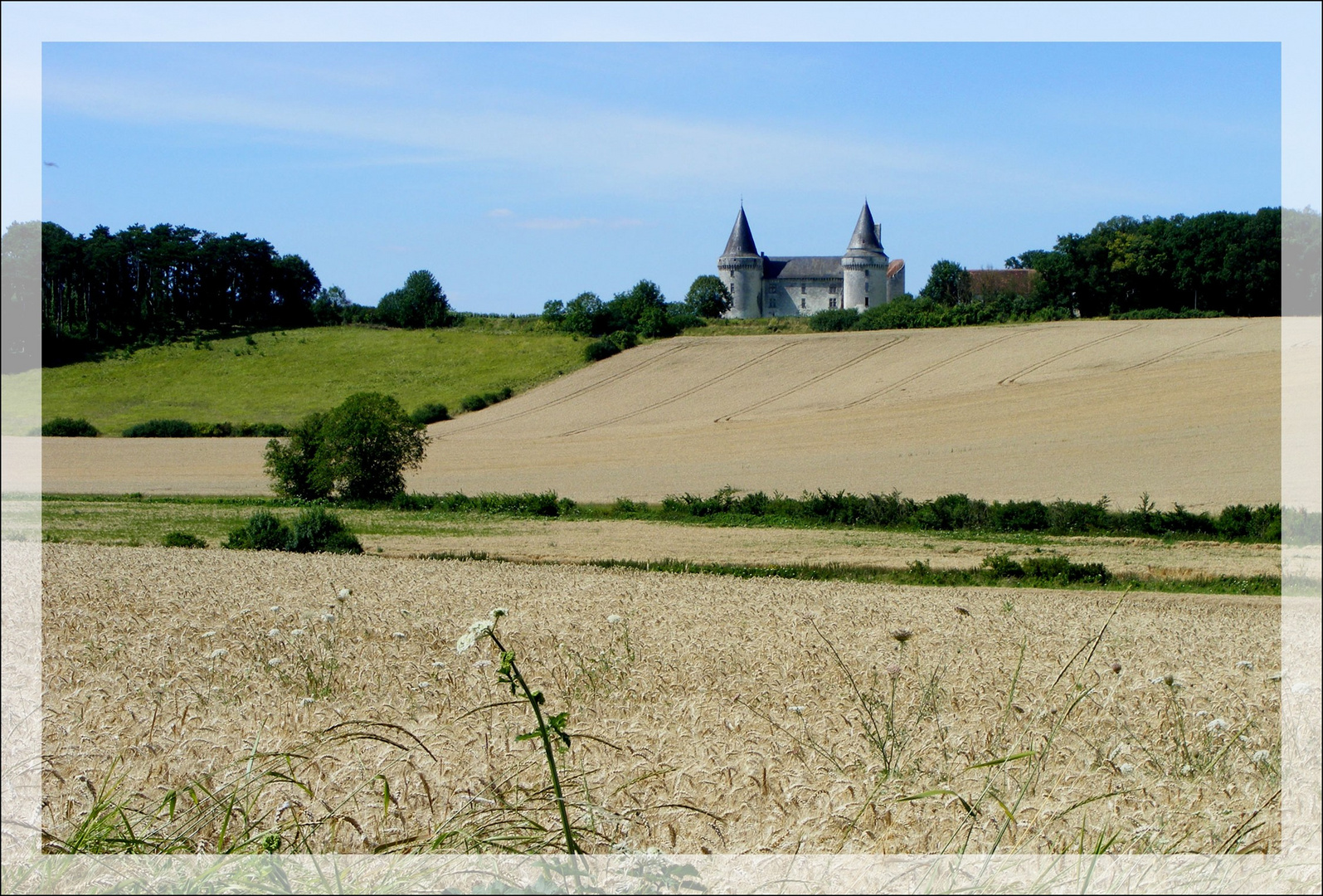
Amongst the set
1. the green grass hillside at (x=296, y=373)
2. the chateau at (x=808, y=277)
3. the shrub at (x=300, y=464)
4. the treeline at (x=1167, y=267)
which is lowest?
the shrub at (x=300, y=464)

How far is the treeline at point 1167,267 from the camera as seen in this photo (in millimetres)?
69938

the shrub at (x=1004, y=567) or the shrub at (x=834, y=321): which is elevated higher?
the shrub at (x=834, y=321)

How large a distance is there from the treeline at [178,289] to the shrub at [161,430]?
18.9 ft

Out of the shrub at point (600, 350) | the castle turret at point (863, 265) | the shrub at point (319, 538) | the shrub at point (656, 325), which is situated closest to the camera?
the shrub at point (319, 538)

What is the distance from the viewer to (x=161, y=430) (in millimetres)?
64875

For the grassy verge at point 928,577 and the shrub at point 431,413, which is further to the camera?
the shrub at point 431,413

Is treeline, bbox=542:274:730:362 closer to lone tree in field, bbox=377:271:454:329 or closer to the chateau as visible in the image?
→ lone tree in field, bbox=377:271:454:329

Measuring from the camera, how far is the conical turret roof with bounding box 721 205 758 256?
138 meters

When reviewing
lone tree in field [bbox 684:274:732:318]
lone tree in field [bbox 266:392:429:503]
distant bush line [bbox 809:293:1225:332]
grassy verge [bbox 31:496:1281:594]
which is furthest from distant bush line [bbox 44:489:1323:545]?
lone tree in field [bbox 684:274:732:318]

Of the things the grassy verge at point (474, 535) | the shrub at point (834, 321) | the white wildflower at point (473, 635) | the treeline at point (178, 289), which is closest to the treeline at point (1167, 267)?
the shrub at point (834, 321)

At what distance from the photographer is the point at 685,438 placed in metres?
56.7

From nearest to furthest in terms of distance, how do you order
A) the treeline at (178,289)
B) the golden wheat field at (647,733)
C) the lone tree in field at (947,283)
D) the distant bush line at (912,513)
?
the golden wheat field at (647,733), the distant bush line at (912,513), the treeline at (178,289), the lone tree in field at (947,283)

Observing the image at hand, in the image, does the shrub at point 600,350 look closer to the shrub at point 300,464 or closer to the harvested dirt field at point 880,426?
the harvested dirt field at point 880,426

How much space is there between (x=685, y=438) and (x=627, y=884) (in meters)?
54.0
